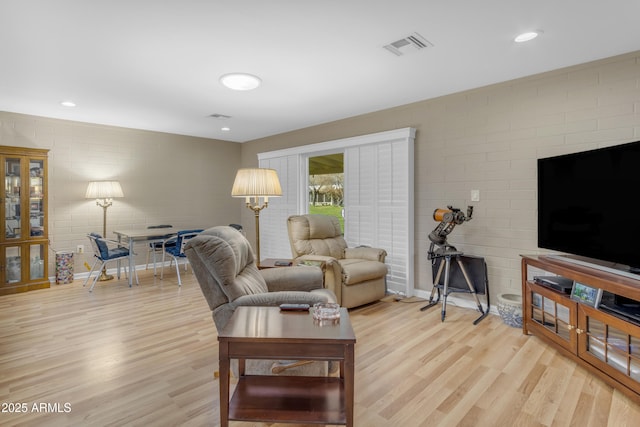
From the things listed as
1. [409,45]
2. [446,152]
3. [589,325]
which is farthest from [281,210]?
[589,325]

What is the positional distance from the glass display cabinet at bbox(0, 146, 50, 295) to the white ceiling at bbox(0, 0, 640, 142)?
0.68 meters

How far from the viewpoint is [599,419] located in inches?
69.5

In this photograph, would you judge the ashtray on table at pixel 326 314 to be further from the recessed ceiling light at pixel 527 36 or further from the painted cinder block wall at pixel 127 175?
the painted cinder block wall at pixel 127 175

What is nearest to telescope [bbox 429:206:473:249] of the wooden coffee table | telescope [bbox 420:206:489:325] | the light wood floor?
telescope [bbox 420:206:489:325]

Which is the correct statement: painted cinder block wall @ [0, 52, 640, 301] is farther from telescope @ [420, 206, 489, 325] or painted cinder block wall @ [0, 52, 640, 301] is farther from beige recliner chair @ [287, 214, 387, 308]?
beige recliner chair @ [287, 214, 387, 308]

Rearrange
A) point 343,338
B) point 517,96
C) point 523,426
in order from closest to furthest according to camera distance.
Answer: point 343,338 → point 523,426 → point 517,96

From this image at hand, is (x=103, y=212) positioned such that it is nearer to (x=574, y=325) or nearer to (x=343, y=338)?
(x=343, y=338)

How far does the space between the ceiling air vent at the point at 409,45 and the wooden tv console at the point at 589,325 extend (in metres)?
1.92

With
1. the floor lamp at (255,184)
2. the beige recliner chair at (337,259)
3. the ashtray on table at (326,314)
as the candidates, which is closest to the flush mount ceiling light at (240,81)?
the floor lamp at (255,184)

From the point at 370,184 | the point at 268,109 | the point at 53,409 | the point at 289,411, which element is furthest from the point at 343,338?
the point at 268,109

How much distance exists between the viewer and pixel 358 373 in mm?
2236

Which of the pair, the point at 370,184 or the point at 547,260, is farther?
the point at 370,184

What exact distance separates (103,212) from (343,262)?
382cm

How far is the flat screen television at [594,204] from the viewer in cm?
214
